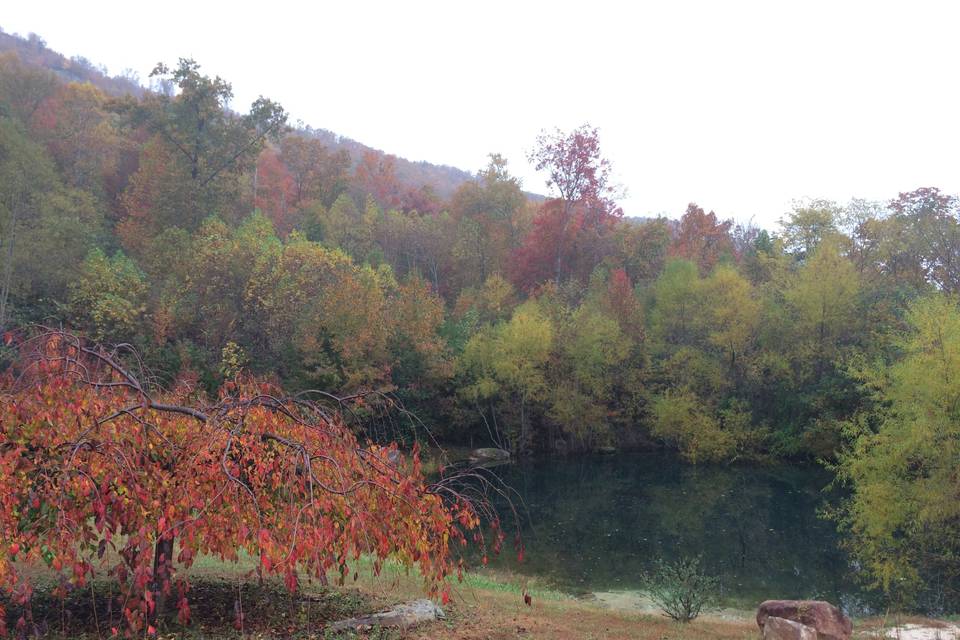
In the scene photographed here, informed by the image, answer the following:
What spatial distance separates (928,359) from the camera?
18250 millimetres

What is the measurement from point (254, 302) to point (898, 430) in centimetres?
2901

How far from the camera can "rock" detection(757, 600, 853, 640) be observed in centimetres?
1049

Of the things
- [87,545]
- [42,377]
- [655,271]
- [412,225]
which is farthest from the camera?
[412,225]

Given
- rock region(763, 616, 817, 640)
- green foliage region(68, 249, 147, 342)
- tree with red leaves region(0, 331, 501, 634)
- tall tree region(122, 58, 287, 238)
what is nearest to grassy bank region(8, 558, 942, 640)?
rock region(763, 616, 817, 640)

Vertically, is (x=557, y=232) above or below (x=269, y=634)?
above

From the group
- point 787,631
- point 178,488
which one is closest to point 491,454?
point 787,631

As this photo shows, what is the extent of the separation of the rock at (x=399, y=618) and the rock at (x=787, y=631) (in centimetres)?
493

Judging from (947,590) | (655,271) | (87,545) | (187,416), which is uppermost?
(655,271)

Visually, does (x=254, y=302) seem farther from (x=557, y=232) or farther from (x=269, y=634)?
(x=269, y=634)

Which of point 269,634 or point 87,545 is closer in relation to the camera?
point 87,545

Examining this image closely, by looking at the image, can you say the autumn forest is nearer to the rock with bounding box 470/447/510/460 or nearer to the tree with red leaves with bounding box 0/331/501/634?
the rock with bounding box 470/447/510/460

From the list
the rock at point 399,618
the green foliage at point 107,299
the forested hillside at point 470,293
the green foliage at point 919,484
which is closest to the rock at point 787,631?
the rock at point 399,618

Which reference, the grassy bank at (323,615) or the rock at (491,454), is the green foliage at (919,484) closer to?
the grassy bank at (323,615)

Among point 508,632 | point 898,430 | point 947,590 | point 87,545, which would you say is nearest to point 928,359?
point 898,430
